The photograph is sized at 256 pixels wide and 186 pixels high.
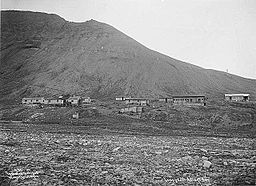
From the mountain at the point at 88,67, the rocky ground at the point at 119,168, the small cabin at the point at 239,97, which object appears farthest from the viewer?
the mountain at the point at 88,67

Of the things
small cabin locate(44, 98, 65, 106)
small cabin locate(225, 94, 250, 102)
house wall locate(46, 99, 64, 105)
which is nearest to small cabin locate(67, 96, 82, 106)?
small cabin locate(44, 98, 65, 106)

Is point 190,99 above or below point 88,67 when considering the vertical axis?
below

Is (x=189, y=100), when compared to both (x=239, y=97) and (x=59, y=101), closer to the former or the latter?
(x=239, y=97)

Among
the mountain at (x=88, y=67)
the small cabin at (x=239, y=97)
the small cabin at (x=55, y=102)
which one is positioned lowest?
the small cabin at (x=55, y=102)

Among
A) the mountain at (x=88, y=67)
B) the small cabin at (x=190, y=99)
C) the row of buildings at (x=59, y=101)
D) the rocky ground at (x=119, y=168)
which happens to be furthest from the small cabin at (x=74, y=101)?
the rocky ground at (x=119, y=168)

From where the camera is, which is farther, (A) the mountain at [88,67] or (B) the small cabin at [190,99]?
(A) the mountain at [88,67]

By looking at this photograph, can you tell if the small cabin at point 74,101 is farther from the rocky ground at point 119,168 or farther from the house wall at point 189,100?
the rocky ground at point 119,168

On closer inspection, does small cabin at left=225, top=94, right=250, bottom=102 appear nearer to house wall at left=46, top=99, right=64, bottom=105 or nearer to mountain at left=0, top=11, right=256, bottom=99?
mountain at left=0, top=11, right=256, bottom=99

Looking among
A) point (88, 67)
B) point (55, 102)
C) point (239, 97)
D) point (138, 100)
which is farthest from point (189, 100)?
point (88, 67)

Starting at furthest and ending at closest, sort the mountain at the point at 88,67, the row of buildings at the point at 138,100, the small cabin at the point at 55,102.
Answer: the mountain at the point at 88,67 → the small cabin at the point at 55,102 → the row of buildings at the point at 138,100

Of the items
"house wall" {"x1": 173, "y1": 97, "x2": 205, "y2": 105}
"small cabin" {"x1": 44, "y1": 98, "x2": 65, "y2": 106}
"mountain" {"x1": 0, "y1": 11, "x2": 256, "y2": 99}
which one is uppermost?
"mountain" {"x1": 0, "y1": 11, "x2": 256, "y2": 99}
